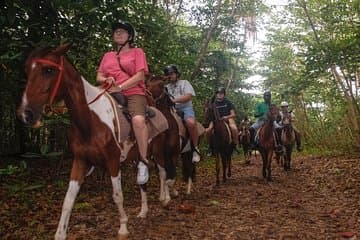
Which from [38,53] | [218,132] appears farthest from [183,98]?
[38,53]

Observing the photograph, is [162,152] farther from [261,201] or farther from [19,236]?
[19,236]

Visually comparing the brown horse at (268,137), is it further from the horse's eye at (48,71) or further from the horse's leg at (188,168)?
the horse's eye at (48,71)

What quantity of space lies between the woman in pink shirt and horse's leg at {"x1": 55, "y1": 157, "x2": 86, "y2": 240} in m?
0.97

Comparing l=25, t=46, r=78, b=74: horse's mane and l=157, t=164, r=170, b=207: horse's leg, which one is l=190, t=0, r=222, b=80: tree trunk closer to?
l=157, t=164, r=170, b=207: horse's leg

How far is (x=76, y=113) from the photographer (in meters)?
4.53

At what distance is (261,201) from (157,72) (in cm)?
432

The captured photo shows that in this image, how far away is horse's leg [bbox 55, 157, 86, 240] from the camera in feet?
13.8

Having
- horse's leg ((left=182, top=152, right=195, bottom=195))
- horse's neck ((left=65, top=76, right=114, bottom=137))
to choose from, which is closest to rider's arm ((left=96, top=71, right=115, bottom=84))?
horse's neck ((left=65, top=76, right=114, bottom=137))

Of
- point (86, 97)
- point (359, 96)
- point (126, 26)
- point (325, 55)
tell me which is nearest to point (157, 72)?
point (325, 55)

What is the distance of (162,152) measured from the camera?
720 cm

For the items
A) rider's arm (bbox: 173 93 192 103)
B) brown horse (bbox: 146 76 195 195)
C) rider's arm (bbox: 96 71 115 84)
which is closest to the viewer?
rider's arm (bbox: 96 71 115 84)

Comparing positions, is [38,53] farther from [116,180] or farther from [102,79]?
[116,180]

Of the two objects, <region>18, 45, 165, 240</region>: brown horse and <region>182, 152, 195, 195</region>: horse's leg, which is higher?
<region>18, 45, 165, 240</region>: brown horse

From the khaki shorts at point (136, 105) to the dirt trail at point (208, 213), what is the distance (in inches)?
59.2
